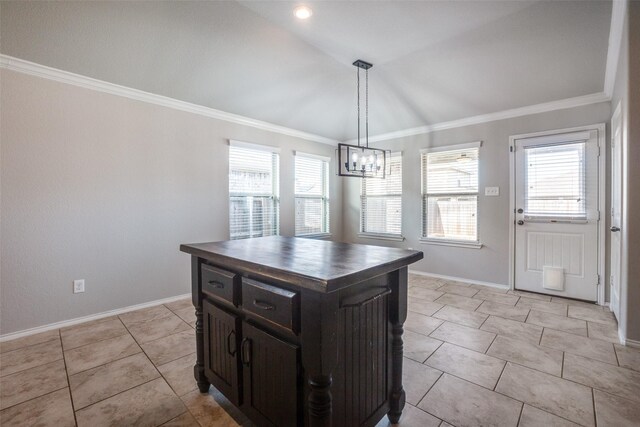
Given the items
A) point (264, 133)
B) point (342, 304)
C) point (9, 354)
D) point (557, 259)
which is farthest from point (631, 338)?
point (9, 354)

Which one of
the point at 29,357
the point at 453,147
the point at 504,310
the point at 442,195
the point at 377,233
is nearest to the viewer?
the point at 29,357

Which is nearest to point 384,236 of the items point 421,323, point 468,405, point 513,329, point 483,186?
point 483,186

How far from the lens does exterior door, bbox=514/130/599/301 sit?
3.45m

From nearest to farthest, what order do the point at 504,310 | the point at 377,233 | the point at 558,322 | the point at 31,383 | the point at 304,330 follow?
the point at 304,330, the point at 31,383, the point at 558,322, the point at 504,310, the point at 377,233

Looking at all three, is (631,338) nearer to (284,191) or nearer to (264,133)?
(284,191)

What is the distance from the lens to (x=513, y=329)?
2.76 m

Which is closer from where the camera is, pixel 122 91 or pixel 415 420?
pixel 415 420

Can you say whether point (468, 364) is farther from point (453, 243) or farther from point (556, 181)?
point (556, 181)

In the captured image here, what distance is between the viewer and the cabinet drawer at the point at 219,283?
1477 millimetres

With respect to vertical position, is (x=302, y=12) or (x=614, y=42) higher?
(x=302, y=12)

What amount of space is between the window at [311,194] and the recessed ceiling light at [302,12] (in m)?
2.61

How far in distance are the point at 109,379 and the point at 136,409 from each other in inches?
18.5

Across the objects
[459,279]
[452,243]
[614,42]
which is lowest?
[459,279]

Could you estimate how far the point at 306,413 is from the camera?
47.9 inches
